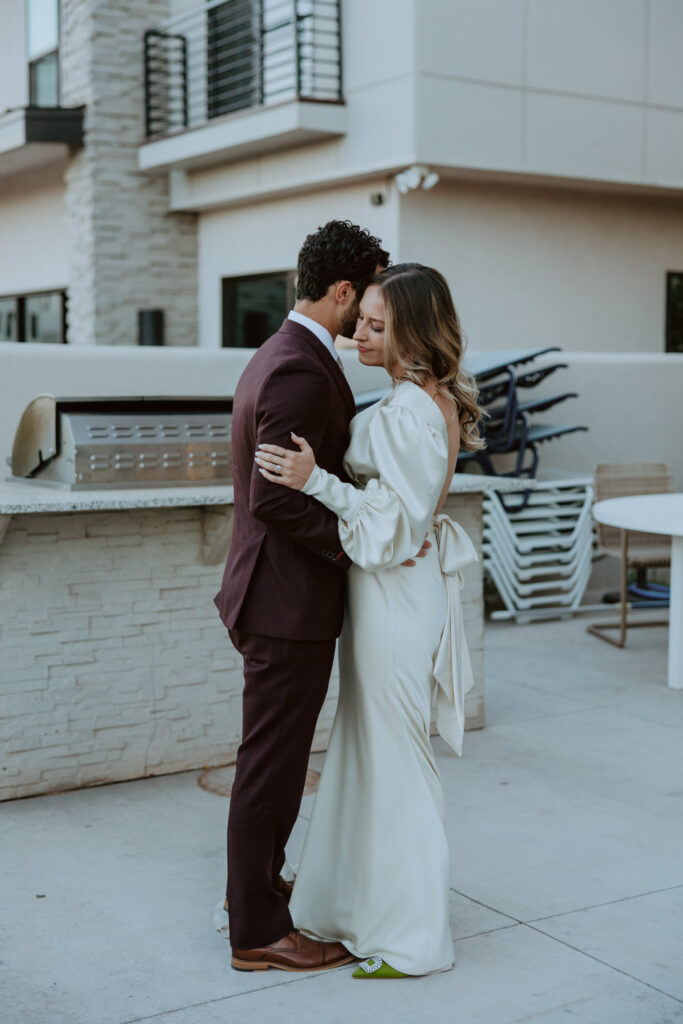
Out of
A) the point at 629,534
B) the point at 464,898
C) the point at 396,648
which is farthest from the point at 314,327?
the point at 629,534

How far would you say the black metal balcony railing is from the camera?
41.2 ft

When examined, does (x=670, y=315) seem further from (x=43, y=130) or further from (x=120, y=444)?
(x=120, y=444)

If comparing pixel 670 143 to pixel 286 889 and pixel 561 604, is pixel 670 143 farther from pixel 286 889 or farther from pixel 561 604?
pixel 286 889

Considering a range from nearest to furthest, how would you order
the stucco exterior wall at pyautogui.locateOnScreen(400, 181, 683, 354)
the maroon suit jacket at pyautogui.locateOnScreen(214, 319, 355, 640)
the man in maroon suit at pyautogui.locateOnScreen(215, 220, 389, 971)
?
the maroon suit jacket at pyautogui.locateOnScreen(214, 319, 355, 640) < the man in maroon suit at pyautogui.locateOnScreen(215, 220, 389, 971) < the stucco exterior wall at pyautogui.locateOnScreen(400, 181, 683, 354)

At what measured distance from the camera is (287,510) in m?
3.15

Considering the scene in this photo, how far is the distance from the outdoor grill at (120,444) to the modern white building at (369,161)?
5143 millimetres

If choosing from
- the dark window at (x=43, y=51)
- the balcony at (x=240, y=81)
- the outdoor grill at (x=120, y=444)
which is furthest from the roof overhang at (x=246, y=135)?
the outdoor grill at (x=120, y=444)

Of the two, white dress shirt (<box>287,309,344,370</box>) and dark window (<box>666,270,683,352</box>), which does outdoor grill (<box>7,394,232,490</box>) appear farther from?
dark window (<box>666,270,683,352</box>)

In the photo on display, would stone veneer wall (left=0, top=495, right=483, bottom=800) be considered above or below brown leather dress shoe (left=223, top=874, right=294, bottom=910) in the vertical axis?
above

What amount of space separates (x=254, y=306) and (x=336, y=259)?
11153mm

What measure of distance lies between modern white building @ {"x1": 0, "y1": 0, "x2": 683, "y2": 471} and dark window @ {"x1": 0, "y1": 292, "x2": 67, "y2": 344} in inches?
3.9

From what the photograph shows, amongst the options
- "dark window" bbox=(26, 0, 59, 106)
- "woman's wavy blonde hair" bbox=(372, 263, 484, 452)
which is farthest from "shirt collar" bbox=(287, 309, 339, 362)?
"dark window" bbox=(26, 0, 59, 106)

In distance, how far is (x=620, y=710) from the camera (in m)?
6.18

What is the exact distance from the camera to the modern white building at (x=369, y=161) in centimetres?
1161
